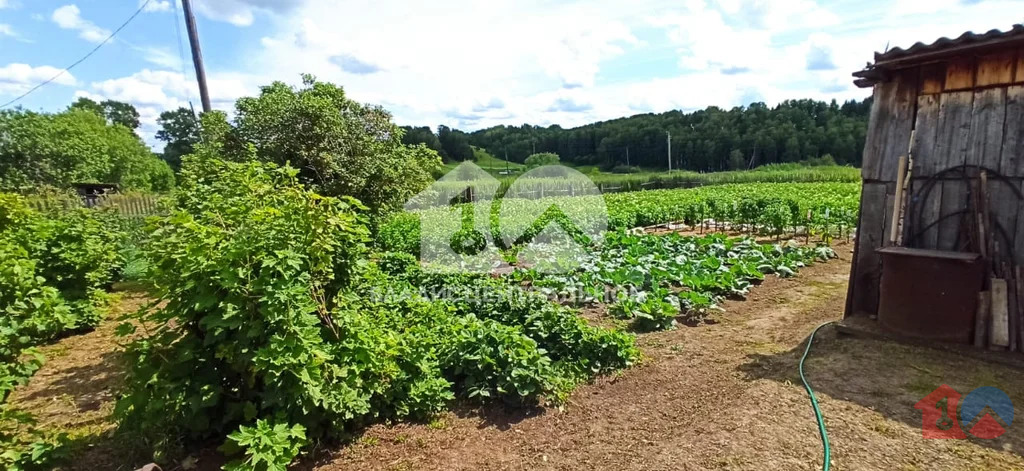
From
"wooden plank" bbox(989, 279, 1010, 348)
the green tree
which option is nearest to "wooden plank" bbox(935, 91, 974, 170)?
"wooden plank" bbox(989, 279, 1010, 348)

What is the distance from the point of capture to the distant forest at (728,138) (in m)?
58.6

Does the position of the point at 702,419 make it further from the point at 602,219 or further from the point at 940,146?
the point at 602,219

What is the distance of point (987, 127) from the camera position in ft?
15.2

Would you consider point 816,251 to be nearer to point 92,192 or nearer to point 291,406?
point 291,406

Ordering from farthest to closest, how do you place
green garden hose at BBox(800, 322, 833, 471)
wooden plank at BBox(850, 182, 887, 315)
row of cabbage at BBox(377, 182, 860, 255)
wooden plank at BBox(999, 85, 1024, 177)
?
row of cabbage at BBox(377, 182, 860, 255) < wooden plank at BBox(850, 182, 887, 315) < wooden plank at BBox(999, 85, 1024, 177) < green garden hose at BBox(800, 322, 833, 471)

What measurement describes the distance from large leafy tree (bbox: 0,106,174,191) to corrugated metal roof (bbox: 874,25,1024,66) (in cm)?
3538

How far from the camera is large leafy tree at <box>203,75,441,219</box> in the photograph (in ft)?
32.0

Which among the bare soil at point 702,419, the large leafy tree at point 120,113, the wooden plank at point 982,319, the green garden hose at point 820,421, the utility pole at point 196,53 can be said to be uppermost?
the large leafy tree at point 120,113

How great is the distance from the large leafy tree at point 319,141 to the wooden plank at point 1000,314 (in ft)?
31.4

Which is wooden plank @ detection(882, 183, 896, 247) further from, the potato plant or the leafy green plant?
the potato plant

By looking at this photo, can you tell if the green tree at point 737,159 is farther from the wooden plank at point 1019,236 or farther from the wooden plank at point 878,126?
the wooden plank at point 1019,236

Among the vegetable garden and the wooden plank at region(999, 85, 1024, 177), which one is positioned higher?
the wooden plank at region(999, 85, 1024, 177)

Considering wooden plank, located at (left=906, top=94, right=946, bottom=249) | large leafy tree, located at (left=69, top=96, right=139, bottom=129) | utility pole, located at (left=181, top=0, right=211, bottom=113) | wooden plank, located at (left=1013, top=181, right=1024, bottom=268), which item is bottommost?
wooden plank, located at (left=1013, top=181, right=1024, bottom=268)

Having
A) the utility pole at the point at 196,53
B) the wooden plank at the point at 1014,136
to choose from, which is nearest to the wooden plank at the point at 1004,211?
the wooden plank at the point at 1014,136
